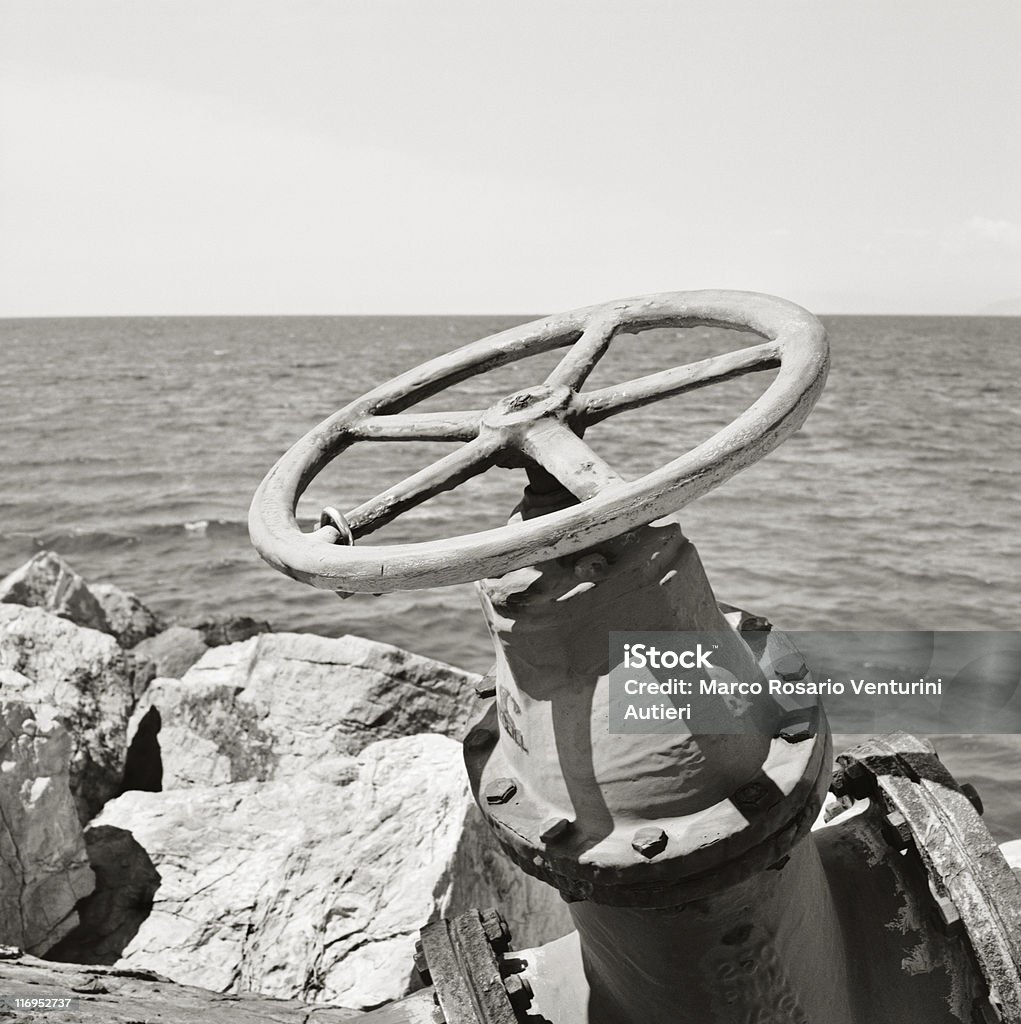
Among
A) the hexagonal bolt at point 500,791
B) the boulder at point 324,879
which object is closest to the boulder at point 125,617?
the boulder at point 324,879

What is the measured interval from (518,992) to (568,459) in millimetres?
841

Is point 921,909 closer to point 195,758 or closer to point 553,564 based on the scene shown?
point 553,564

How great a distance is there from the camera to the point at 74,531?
11148 millimetres

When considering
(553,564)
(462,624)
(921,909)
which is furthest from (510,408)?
(462,624)

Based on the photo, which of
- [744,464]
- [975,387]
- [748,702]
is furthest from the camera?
[975,387]

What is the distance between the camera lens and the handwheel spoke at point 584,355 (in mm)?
1957

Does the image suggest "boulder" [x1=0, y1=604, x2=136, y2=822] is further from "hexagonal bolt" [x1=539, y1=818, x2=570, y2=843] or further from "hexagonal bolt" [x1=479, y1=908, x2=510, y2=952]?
"hexagonal bolt" [x1=539, y1=818, x2=570, y2=843]

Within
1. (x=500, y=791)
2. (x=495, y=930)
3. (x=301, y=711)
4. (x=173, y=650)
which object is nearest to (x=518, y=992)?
(x=495, y=930)

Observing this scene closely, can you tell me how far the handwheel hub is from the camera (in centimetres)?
174

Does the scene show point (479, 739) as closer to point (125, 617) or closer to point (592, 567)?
point (592, 567)

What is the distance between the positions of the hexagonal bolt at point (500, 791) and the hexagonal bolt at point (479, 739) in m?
0.11

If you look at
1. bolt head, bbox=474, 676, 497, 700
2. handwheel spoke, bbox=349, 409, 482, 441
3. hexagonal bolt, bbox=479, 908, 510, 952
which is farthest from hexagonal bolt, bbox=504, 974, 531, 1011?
handwheel spoke, bbox=349, 409, 482, 441

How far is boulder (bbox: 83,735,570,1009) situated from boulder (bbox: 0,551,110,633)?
102 inches

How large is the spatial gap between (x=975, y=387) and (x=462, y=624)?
759 inches
